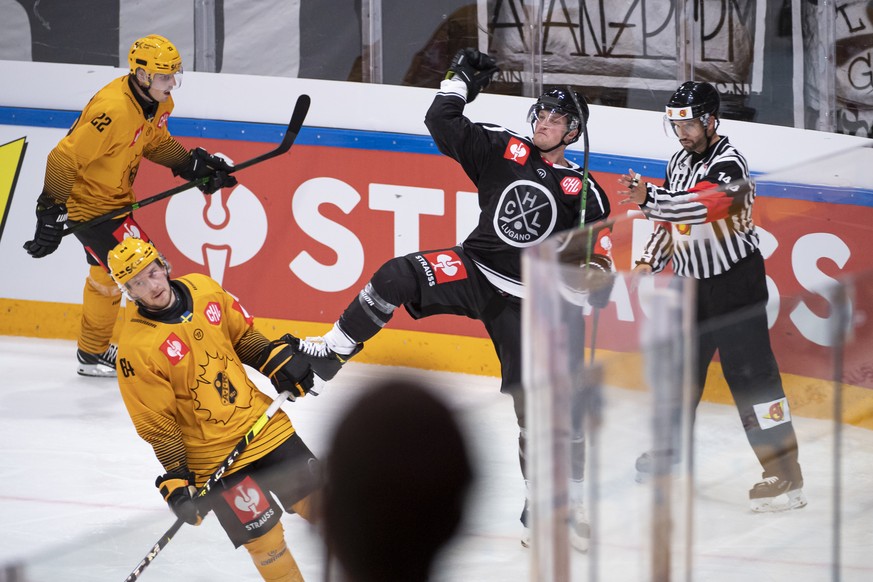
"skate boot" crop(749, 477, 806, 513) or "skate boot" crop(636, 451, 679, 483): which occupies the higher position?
"skate boot" crop(636, 451, 679, 483)

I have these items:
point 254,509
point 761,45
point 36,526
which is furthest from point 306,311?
point 254,509

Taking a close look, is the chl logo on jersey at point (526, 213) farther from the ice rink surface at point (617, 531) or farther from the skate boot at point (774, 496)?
the skate boot at point (774, 496)

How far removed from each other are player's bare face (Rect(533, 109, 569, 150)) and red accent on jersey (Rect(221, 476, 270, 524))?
1494 millimetres

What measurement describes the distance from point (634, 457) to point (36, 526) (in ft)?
8.27

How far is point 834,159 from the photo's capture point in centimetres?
272

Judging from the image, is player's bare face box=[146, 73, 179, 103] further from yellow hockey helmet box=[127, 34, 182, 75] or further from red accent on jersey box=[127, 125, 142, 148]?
red accent on jersey box=[127, 125, 142, 148]

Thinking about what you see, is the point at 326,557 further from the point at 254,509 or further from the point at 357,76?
the point at 357,76

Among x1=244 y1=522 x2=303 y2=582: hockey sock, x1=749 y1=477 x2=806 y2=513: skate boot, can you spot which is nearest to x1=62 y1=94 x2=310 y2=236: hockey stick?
x1=244 y1=522 x2=303 y2=582: hockey sock

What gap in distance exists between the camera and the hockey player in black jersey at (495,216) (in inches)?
143

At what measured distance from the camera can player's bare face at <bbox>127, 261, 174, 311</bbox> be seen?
3.00m

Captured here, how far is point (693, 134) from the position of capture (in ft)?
12.3

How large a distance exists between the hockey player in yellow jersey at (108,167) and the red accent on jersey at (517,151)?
149 cm

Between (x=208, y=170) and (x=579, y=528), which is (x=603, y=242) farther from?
(x=208, y=170)

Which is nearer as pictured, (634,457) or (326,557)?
Result: (326,557)
